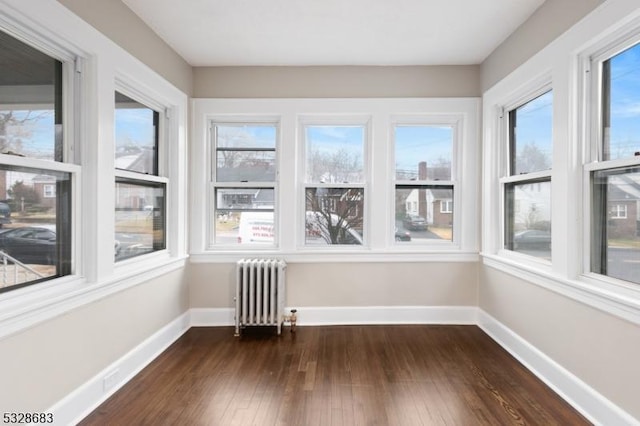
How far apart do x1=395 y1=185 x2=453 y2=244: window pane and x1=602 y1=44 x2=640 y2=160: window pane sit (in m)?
1.64

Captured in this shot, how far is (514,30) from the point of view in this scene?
2.88 meters

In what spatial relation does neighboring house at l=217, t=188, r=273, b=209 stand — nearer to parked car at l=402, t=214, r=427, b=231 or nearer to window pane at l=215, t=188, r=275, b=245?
window pane at l=215, t=188, r=275, b=245

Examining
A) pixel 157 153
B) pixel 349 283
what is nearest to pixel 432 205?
pixel 349 283

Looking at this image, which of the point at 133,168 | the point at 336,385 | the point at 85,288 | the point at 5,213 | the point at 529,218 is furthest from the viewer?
the point at 529,218

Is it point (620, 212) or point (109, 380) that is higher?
point (620, 212)

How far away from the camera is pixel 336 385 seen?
2428 mm

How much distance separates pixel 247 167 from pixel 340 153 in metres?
1.00

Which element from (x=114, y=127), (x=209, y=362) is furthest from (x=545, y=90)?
(x=209, y=362)

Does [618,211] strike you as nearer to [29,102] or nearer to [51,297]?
[51,297]

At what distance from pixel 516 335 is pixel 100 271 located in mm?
3209

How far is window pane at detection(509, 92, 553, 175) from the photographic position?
8.73 feet

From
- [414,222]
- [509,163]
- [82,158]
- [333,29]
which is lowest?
[414,222]

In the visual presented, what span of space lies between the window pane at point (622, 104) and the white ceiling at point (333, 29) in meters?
0.80

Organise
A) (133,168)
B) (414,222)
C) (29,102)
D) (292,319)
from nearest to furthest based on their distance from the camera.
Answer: (29,102), (133,168), (292,319), (414,222)
